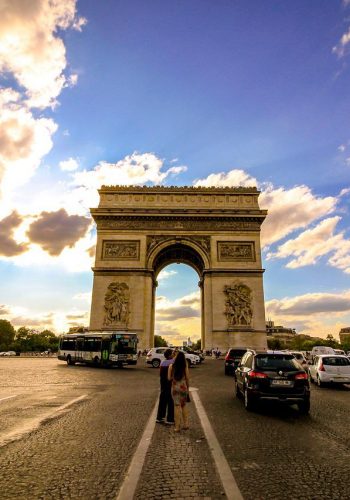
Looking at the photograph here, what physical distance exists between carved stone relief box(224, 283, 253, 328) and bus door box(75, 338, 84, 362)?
1609cm

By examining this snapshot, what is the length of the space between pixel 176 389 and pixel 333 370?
10158 mm

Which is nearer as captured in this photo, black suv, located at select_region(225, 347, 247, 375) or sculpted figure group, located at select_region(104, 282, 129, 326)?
black suv, located at select_region(225, 347, 247, 375)

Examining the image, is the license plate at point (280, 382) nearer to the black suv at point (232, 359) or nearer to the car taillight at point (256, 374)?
the car taillight at point (256, 374)

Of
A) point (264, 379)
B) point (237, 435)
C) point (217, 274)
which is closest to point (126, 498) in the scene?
point (237, 435)

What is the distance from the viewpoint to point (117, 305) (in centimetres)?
3816

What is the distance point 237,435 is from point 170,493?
8.97 ft

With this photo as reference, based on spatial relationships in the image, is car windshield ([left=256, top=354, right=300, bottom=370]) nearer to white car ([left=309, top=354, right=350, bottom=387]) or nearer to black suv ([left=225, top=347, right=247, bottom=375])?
white car ([left=309, top=354, right=350, bottom=387])

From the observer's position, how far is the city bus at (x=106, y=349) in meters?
25.2

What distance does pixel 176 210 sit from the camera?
4116 centimetres

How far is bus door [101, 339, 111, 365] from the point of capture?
2522cm

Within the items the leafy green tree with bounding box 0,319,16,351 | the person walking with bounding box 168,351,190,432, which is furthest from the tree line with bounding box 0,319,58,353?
the person walking with bounding box 168,351,190,432

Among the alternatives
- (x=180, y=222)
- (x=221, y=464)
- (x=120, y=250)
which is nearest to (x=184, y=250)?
(x=180, y=222)

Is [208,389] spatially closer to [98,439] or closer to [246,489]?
[98,439]

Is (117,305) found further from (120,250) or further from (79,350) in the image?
(79,350)
